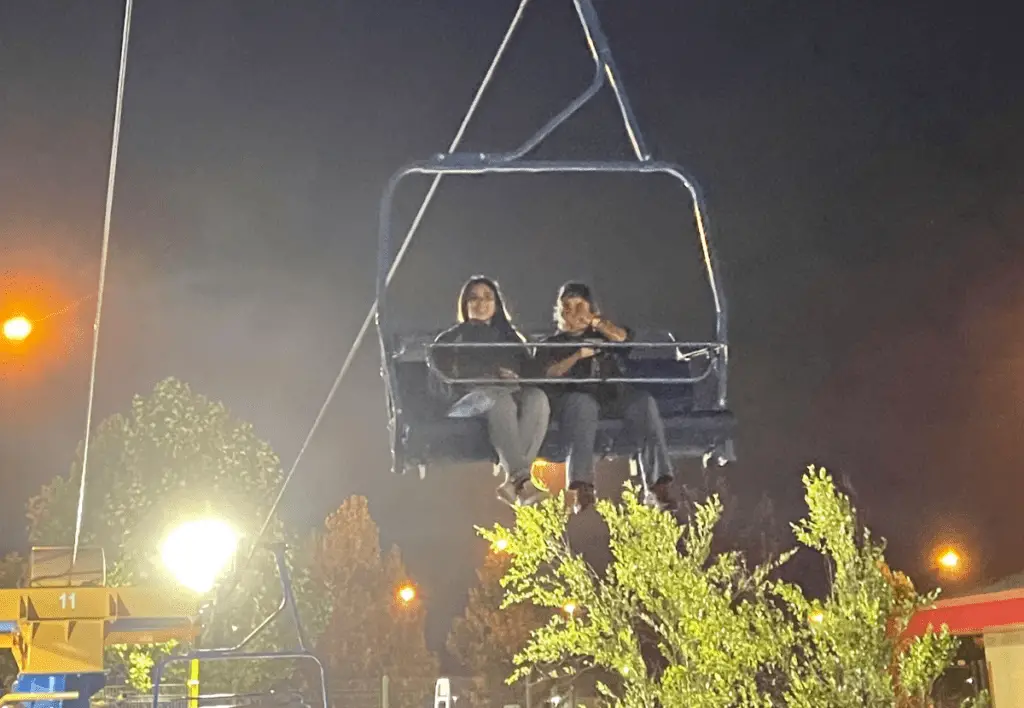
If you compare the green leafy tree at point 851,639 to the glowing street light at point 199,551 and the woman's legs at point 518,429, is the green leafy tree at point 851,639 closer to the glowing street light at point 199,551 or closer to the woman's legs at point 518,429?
the glowing street light at point 199,551

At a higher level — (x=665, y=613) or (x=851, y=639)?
(x=665, y=613)

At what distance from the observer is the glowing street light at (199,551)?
9.22 m

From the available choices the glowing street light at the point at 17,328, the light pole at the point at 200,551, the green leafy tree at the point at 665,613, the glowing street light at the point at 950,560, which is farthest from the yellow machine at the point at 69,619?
the glowing street light at the point at 950,560

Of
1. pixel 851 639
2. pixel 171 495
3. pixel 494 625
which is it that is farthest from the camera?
pixel 494 625

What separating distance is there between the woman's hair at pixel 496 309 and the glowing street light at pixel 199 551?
4.42 metres

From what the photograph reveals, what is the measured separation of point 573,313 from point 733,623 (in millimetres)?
8720

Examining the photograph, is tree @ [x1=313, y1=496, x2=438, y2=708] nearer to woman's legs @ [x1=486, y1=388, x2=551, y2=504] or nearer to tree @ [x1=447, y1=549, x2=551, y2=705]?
tree @ [x1=447, y1=549, x2=551, y2=705]

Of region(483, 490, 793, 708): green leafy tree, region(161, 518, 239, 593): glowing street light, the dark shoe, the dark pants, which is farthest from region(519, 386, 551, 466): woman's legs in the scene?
region(483, 490, 793, 708): green leafy tree

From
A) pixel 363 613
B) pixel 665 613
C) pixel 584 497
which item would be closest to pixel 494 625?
pixel 363 613

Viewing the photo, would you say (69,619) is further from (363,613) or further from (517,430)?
(363,613)

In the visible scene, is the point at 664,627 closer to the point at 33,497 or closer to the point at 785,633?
the point at 785,633

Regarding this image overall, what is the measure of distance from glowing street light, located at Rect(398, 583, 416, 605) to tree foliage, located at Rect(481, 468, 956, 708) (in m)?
28.0

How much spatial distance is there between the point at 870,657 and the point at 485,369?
8878 millimetres

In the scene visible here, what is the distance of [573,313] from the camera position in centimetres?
583
